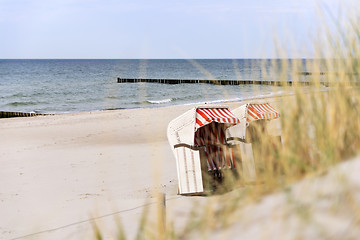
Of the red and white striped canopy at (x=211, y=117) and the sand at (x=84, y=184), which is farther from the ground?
the red and white striped canopy at (x=211, y=117)

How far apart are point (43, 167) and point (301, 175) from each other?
8.93m

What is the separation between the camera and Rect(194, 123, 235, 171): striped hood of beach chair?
6.83m

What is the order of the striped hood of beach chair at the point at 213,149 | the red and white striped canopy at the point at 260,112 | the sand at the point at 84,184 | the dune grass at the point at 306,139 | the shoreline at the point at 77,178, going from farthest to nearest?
the red and white striped canopy at the point at 260,112 → the striped hood of beach chair at the point at 213,149 → the shoreline at the point at 77,178 → the sand at the point at 84,184 → the dune grass at the point at 306,139

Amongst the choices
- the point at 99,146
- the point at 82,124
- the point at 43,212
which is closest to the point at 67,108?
the point at 82,124

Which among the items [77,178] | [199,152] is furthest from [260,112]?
[77,178]

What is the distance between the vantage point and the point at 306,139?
239 centimetres

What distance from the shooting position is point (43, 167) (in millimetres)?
10320

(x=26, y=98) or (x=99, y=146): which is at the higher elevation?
(x=26, y=98)

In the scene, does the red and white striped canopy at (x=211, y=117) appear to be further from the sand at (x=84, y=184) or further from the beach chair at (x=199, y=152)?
the sand at (x=84, y=184)

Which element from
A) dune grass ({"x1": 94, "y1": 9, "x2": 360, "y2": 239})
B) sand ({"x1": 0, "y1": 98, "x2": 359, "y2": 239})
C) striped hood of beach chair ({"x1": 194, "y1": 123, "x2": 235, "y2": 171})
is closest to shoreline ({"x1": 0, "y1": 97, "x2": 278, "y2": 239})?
sand ({"x1": 0, "y1": 98, "x2": 359, "y2": 239})

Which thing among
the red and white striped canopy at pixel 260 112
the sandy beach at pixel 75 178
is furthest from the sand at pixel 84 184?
the red and white striped canopy at pixel 260 112

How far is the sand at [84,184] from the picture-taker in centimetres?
566

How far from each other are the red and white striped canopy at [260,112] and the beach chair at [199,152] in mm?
427

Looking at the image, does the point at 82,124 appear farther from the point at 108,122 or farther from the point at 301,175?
the point at 301,175
